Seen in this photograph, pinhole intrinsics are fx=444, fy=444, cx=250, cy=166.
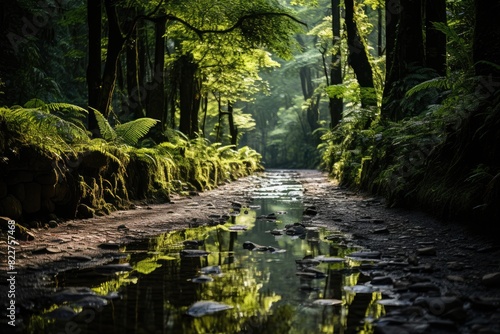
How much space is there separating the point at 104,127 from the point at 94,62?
1.47 meters

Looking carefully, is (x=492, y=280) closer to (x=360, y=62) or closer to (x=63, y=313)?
(x=63, y=313)

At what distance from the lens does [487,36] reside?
17.3 feet

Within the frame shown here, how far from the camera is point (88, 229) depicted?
5.48m

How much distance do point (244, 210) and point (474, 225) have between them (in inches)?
185

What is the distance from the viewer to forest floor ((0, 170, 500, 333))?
2.28 m

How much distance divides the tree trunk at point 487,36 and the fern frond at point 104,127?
19.9 feet

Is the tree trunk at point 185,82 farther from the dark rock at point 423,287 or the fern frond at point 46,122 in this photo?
the dark rock at point 423,287

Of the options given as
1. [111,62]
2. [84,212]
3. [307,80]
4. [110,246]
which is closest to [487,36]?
[110,246]

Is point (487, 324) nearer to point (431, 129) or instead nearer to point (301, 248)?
point (301, 248)

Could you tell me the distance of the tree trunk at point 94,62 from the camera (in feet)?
28.5

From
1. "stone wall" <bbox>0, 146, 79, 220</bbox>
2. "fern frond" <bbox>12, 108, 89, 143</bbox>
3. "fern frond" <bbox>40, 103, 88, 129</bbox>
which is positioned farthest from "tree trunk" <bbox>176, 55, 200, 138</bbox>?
"stone wall" <bbox>0, 146, 79, 220</bbox>

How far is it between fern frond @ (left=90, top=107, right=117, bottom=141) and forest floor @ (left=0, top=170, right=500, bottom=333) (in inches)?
72.0

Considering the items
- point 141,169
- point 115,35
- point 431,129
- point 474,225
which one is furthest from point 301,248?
point 115,35

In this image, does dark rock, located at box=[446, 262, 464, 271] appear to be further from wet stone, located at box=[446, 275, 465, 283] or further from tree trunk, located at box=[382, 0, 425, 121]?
tree trunk, located at box=[382, 0, 425, 121]
